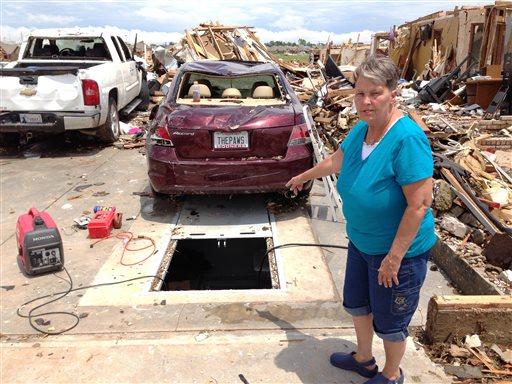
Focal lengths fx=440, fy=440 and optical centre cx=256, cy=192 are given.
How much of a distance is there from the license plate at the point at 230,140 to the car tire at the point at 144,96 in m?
8.00

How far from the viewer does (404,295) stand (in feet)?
7.43

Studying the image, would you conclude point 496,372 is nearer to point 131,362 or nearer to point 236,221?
point 131,362

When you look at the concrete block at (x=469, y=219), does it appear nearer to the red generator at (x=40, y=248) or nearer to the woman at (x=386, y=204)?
the woman at (x=386, y=204)

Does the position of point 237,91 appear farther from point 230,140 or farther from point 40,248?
point 40,248

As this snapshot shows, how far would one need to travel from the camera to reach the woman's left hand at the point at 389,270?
6.95 ft

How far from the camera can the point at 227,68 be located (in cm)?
588

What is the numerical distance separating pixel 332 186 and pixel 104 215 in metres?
2.58

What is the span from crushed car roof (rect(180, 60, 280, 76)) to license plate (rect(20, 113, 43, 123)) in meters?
3.02

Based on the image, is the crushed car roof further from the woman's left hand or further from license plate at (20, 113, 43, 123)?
the woman's left hand

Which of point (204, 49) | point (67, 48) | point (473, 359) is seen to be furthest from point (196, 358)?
point (204, 49)

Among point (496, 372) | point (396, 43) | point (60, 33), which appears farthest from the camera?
point (396, 43)

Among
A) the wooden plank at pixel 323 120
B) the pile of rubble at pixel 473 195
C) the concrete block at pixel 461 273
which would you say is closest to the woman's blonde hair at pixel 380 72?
the concrete block at pixel 461 273

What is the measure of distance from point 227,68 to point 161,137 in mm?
1620

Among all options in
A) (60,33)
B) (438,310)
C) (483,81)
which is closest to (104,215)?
(438,310)
